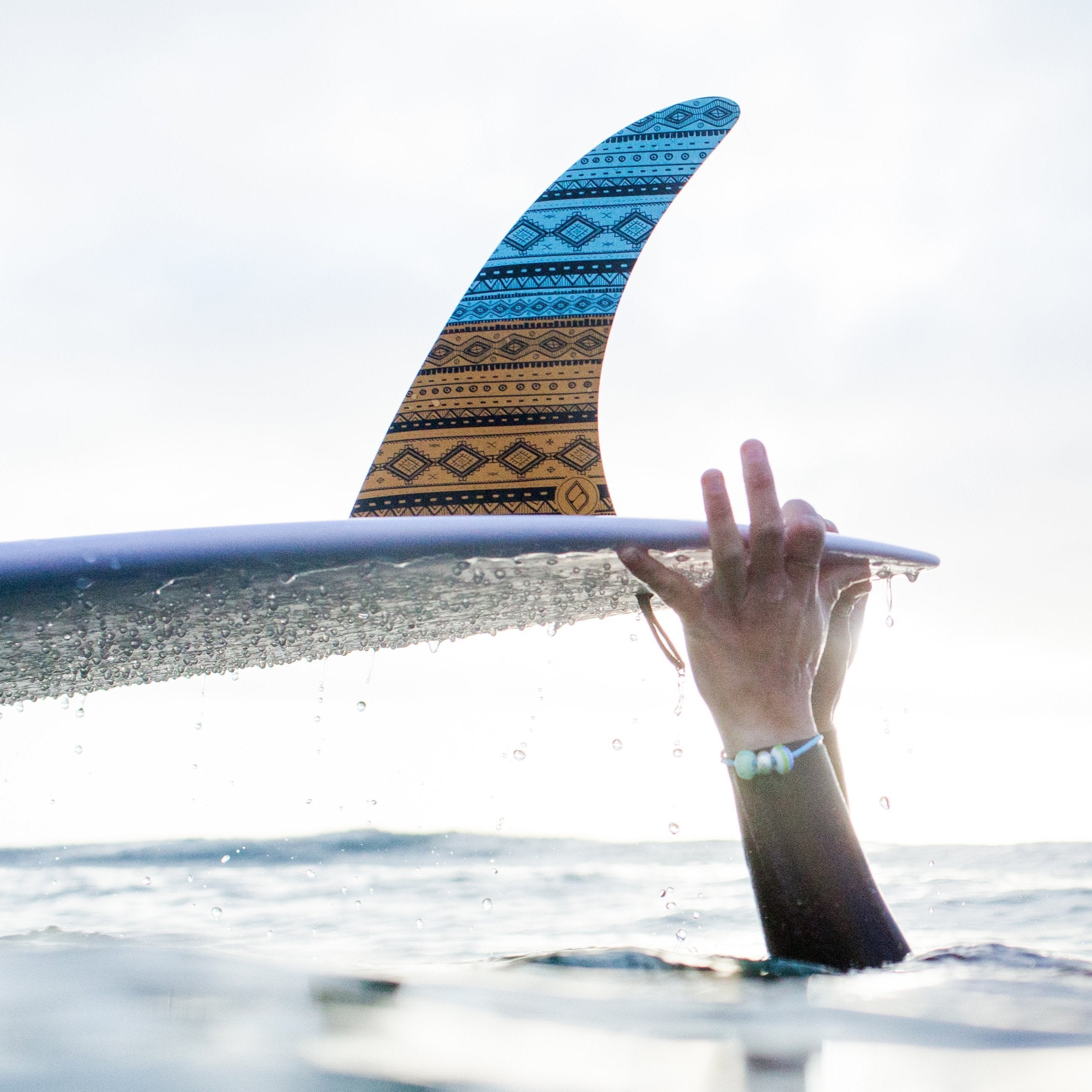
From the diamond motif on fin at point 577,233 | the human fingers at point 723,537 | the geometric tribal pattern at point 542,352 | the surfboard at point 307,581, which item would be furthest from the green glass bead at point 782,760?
the diamond motif on fin at point 577,233

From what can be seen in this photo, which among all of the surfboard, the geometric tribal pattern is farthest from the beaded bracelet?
the geometric tribal pattern

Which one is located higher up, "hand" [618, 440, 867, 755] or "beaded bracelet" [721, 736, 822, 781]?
"hand" [618, 440, 867, 755]

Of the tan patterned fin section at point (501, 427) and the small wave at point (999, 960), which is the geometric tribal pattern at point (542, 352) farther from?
the small wave at point (999, 960)

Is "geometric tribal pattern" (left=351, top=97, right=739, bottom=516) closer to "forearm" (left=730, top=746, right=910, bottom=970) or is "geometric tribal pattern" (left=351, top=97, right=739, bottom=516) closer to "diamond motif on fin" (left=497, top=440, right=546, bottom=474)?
"diamond motif on fin" (left=497, top=440, right=546, bottom=474)

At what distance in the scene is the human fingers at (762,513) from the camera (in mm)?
Answer: 1095

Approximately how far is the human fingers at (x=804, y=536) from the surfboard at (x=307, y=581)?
357mm

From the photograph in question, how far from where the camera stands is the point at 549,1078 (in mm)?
834

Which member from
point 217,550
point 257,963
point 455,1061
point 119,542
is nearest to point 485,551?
point 217,550

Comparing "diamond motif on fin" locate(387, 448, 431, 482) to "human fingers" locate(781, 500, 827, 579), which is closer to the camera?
"human fingers" locate(781, 500, 827, 579)

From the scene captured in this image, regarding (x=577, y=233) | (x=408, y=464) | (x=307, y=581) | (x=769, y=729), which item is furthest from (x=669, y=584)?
(x=577, y=233)

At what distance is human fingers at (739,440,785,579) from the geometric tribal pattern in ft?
5.35

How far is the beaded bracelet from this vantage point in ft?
3.71

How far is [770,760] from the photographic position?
1135 millimetres

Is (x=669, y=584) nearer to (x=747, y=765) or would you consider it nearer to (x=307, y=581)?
(x=747, y=765)
